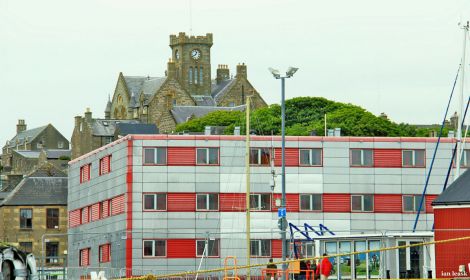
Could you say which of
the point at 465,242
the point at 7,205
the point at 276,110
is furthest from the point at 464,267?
the point at 276,110

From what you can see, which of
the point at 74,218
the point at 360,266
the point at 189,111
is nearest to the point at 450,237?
the point at 360,266

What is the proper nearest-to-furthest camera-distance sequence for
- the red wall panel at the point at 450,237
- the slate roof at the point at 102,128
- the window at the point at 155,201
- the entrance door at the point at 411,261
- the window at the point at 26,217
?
the red wall panel at the point at 450,237
the entrance door at the point at 411,261
the window at the point at 155,201
the window at the point at 26,217
the slate roof at the point at 102,128

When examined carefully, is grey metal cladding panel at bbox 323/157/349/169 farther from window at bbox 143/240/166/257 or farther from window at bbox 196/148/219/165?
window at bbox 143/240/166/257

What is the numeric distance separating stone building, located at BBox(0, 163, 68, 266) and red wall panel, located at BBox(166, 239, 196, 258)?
38.9 metres

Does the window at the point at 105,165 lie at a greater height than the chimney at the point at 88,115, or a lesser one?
lesser

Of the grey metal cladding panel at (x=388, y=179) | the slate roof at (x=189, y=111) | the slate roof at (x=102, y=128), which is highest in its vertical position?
the slate roof at (x=189, y=111)

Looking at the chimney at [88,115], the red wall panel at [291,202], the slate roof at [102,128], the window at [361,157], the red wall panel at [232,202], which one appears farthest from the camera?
the chimney at [88,115]

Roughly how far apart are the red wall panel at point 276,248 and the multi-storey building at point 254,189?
0.06 m

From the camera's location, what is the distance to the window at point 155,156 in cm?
8475

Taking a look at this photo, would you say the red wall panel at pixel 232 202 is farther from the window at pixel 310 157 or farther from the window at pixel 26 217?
the window at pixel 26 217

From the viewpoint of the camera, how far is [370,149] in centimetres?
8606

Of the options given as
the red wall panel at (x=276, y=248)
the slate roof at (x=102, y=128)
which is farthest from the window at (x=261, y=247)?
the slate roof at (x=102, y=128)

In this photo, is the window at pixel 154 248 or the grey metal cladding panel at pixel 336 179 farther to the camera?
the grey metal cladding panel at pixel 336 179

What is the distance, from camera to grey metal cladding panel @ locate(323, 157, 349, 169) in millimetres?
85812
